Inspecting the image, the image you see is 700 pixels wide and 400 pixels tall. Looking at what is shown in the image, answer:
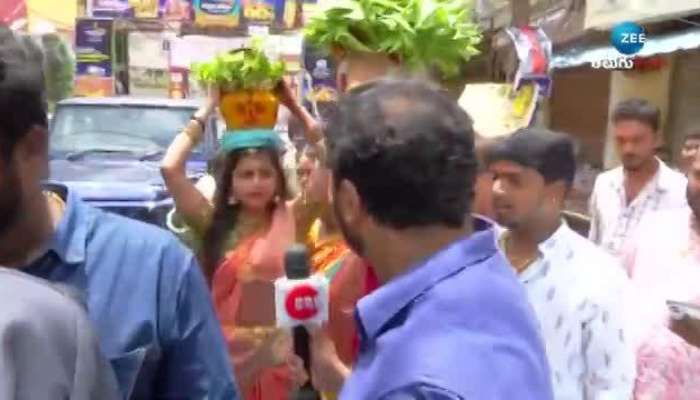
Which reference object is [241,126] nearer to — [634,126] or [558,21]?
[634,126]

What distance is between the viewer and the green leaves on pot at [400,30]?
151 inches

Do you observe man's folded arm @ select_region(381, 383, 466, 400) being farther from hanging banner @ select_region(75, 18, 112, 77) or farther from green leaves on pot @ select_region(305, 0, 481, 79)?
hanging banner @ select_region(75, 18, 112, 77)

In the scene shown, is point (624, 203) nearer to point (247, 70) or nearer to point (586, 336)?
point (247, 70)

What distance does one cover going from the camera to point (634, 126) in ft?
21.9

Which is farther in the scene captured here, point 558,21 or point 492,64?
point 492,64

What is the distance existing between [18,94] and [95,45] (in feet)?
86.4

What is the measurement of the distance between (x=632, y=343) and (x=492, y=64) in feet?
49.4

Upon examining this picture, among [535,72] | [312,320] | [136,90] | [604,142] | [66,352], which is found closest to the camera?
[66,352]

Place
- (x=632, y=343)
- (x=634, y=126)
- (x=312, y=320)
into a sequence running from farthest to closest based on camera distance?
(x=634, y=126), (x=632, y=343), (x=312, y=320)

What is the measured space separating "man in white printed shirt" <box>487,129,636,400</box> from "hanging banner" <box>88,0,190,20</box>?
26.6 metres

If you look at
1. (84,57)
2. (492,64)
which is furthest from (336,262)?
(84,57)

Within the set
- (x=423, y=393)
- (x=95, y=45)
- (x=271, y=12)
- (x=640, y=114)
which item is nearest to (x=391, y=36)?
(x=423, y=393)

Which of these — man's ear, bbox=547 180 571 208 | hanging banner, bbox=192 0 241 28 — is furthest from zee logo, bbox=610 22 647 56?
hanging banner, bbox=192 0 241 28

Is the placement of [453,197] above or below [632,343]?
above
